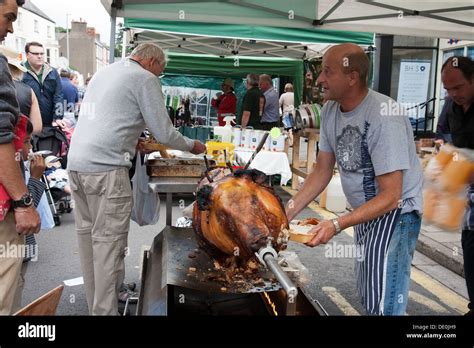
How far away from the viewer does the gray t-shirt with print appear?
8.03ft

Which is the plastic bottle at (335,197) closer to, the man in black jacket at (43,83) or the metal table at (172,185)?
the metal table at (172,185)

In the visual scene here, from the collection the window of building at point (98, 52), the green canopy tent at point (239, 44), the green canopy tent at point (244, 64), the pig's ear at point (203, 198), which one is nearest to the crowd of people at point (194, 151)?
the pig's ear at point (203, 198)

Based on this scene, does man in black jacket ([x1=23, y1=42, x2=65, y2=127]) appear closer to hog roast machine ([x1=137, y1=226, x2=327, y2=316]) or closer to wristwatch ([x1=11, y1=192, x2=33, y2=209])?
hog roast machine ([x1=137, y1=226, x2=327, y2=316])

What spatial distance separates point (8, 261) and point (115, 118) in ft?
4.62

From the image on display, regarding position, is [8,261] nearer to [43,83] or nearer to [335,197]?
[43,83]

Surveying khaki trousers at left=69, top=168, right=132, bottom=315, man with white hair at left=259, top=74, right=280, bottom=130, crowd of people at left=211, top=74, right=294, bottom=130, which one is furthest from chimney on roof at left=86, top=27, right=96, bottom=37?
khaki trousers at left=69, top=168, right=132, bottom=315

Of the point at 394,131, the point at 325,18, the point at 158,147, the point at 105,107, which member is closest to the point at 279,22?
the point at 325,18

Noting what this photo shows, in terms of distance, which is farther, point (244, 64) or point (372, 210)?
point (244, 64)

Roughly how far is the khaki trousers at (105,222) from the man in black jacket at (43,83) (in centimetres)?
397

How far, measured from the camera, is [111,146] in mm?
3473

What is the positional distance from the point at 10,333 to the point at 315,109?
25.1 feet

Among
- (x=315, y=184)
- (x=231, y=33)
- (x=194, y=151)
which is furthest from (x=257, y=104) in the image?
(x=315, y=184)

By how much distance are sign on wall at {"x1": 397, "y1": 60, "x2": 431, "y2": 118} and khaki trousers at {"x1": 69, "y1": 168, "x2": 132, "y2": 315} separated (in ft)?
40.6

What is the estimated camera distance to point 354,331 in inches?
56.7
